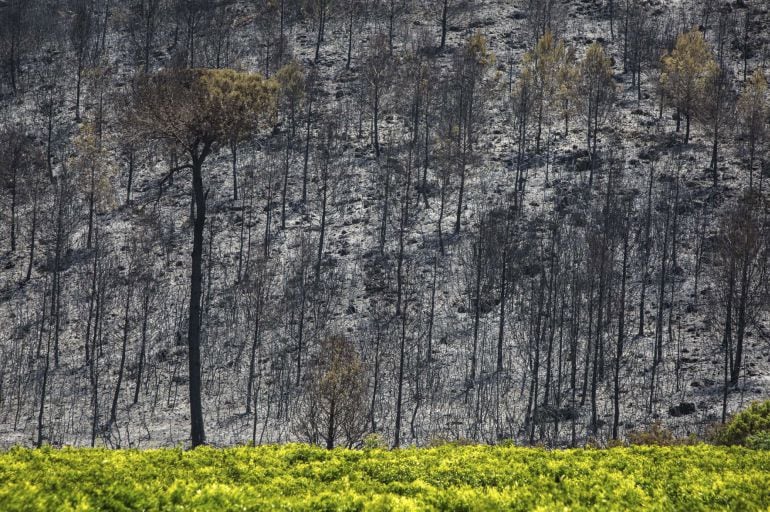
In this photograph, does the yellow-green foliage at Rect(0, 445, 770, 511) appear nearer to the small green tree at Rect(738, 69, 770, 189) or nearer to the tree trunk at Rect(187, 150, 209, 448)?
the tree trunk at Rect(187, 150, 209, 448)

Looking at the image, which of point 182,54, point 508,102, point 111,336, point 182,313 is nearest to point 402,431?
point 182,313

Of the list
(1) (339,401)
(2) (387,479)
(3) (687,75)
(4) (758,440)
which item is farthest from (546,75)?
(2) (387,479)

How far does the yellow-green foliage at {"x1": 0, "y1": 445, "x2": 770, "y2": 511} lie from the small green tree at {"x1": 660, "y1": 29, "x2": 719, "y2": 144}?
54.7 metres

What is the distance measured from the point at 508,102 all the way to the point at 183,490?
6819 centimetres

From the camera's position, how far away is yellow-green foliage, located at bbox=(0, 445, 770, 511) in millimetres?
9438

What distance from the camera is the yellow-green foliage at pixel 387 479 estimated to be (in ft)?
31.0

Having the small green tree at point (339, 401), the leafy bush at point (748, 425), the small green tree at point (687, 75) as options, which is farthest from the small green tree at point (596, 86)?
the leafy bush at point (748, 425)

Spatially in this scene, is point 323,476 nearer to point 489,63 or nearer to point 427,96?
point 427,96

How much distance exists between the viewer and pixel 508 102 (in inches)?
2859

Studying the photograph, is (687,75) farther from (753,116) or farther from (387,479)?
(387,479)

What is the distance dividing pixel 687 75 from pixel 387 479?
6196cm

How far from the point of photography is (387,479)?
12.2 metres

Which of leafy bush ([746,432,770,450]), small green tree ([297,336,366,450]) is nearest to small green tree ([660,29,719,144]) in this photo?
small green tree ([297,336,366,450])

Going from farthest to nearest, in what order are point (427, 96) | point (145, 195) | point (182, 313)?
1. point (427, 96)
2. point (145, 195)
3. point (182, 313)
